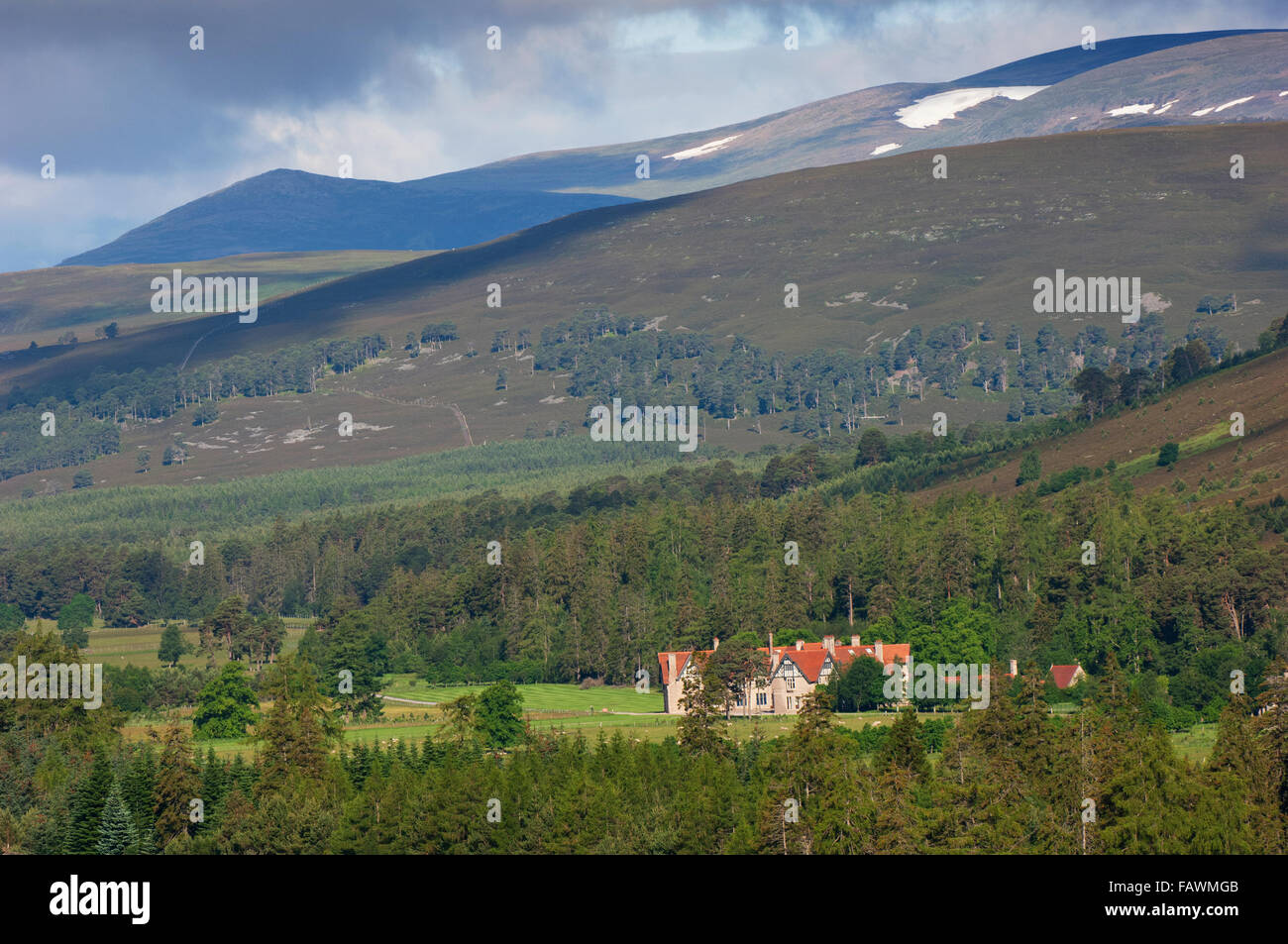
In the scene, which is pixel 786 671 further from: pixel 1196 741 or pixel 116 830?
pixel 116 830

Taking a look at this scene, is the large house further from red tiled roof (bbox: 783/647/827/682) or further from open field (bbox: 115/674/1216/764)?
open field (bbox: 115/674/1216/764)

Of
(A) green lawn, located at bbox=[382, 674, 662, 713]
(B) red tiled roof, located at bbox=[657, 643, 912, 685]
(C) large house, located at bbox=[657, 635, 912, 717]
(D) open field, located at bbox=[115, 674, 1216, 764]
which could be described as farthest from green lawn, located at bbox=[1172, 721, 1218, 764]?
(A) green lawn, located at bbox=[382, 674, 662, 713]

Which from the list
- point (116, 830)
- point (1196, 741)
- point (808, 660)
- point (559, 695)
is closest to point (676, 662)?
point (559, 695)

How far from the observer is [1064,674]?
144125mm

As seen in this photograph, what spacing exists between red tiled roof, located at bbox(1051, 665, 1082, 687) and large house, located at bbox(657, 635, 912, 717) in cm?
1295

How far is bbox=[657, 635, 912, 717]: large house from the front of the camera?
14275cm

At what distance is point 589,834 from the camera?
7544 cm

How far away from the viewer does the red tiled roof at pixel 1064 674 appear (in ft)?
468

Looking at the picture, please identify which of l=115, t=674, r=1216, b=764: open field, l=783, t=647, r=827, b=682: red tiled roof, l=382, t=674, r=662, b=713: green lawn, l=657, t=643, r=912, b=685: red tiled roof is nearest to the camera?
l=115, t=674, r=1216, b=764: open field

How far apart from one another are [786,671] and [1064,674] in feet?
80.8

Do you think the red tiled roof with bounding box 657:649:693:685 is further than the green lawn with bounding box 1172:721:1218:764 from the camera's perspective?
Yes

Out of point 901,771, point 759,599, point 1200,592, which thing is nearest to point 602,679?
point 759,599

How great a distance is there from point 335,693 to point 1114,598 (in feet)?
245
